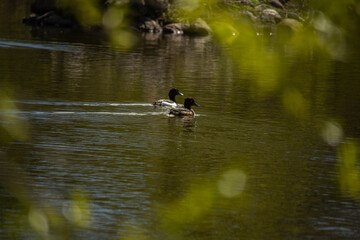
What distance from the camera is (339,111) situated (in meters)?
29.6

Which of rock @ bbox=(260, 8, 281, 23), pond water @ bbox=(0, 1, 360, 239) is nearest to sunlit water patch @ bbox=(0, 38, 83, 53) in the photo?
pond water @ bbox=(0, 1, 360, 239)

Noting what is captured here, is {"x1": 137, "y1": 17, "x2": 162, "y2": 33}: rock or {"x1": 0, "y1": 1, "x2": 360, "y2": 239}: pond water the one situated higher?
{"x1": 137, "y1": 17, "x2": 162, "y2": 33}: rock

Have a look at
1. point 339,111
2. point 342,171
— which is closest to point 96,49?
point 339,111

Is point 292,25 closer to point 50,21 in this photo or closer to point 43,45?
point 43,45

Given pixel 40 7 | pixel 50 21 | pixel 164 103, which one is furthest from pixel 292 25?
pixel 50 21

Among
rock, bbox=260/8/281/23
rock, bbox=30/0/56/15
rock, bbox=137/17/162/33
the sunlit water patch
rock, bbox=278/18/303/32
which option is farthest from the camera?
rock, bbox=137/17/162/33

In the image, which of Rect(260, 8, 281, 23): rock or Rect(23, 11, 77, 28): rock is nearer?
Rect(260, 8, 281, 23): rock

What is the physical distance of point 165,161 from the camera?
61.4ft

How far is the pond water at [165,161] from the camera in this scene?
42.2 feet

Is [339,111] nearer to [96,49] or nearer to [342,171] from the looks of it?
[342,171]

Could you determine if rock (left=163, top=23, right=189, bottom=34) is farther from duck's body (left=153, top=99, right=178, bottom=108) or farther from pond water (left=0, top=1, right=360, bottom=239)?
duck's body (left=153, top=99, right=178, bottom=108)

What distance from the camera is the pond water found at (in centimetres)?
1287

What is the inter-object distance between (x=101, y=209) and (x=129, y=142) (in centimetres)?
758

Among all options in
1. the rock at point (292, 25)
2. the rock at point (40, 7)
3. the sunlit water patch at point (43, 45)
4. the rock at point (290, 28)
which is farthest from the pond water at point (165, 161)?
the rock at point (40, 7)
